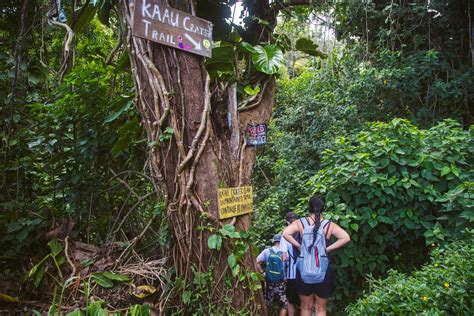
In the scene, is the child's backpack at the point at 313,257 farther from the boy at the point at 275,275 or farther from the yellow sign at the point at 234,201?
the yellow sign at the point at 234,201

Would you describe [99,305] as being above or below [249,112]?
below

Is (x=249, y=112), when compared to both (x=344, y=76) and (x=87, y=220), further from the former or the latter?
A: (x=344, y=76)

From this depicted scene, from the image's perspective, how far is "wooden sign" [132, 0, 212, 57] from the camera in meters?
2.24

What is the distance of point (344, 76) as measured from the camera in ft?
22.0

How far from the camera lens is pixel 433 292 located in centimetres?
225

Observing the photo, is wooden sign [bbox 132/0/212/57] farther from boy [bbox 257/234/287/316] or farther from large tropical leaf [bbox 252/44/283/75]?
boy [bbox 257/234/287/316]

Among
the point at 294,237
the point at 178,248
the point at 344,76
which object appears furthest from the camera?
the point at 344,76

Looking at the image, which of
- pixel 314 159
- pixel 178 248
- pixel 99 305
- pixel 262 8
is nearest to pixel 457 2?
pixel 314 159

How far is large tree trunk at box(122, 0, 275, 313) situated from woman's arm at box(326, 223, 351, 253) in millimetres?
882

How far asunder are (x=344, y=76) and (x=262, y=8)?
12.8ft

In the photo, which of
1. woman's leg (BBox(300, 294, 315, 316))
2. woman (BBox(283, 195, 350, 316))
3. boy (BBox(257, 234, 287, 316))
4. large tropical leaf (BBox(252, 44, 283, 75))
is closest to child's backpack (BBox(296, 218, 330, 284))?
woman (BBox(283, 195, 350, 316))

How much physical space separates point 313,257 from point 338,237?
10.8 inches

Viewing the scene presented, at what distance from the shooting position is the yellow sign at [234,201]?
8.00 feet

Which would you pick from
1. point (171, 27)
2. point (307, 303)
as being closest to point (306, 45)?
point (171, 27)
